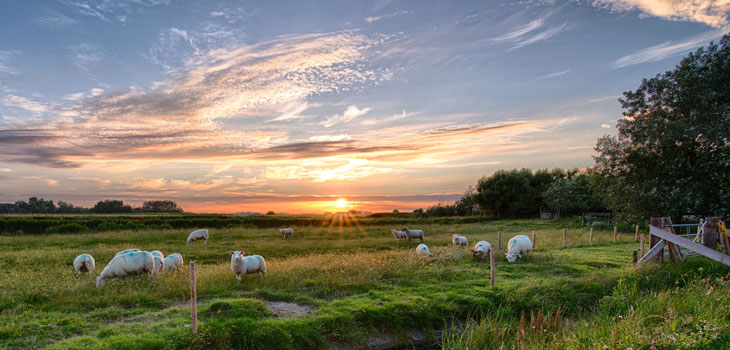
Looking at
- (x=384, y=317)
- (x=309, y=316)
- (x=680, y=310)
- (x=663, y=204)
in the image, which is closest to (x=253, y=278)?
(x=309, y=316)

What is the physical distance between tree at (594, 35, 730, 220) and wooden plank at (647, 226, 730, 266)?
42.7 feet

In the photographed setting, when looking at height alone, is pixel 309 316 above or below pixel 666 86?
Answer: below

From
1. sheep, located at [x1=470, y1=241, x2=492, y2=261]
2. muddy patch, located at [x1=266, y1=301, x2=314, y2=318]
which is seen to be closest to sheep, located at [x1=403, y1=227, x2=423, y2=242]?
sheep, located at [x1=470, y1=241, x2=492, y2=261]

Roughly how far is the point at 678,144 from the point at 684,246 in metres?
15.4

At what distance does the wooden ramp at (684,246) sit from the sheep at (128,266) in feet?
55.7

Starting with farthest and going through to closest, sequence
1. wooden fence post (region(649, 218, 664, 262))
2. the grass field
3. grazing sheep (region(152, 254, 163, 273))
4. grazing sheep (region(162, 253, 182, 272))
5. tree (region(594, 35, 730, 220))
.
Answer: tree (region(594, 35, 730, 220)) < grazing sheep (region(162, 253, 182, 272)) < grazing sheep (region(152, 254, 163, 273)) < wooden fence post (region(649, 218, 664, 262)) < the grass field

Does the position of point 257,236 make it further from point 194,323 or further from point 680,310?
point 680,310

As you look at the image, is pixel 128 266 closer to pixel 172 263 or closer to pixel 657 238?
pixel 172 263

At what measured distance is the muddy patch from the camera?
936cm

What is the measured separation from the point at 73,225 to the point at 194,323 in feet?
117

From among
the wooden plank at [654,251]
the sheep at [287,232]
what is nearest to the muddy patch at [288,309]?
the wooden plank at [654,251]

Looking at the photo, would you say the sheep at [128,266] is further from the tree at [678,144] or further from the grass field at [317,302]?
the tree at [678,144]

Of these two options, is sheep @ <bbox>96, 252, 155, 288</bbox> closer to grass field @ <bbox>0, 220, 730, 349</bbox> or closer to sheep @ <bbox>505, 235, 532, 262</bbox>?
grass field @ <bbox>0, 220, 730, 349</bbox>

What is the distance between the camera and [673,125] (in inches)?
920
